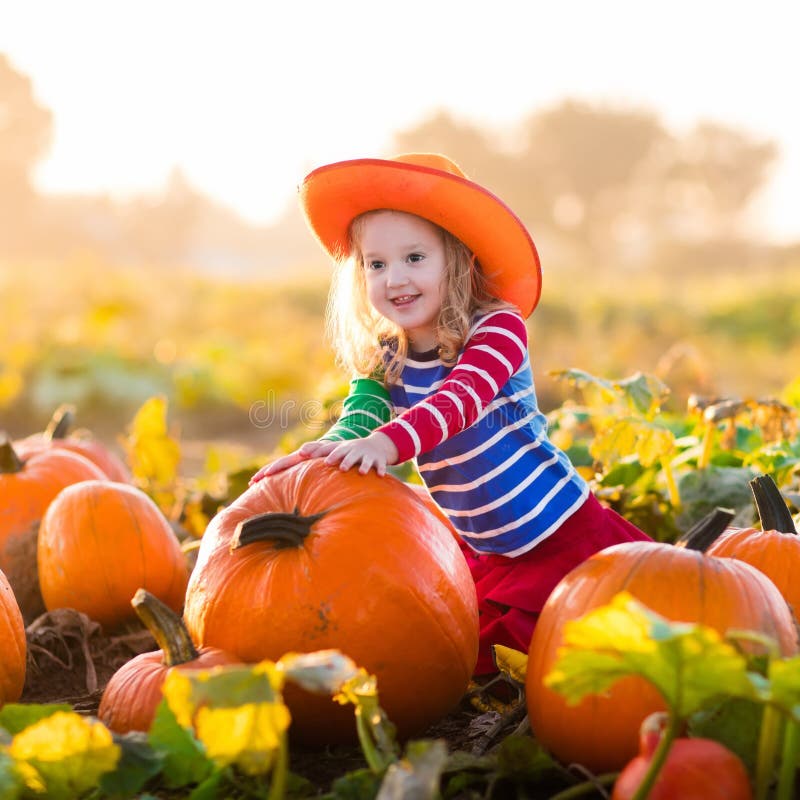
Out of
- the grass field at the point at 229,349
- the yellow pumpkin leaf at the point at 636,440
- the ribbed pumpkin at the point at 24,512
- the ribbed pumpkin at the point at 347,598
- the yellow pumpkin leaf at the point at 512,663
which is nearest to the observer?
the ribbed pumpkin at the point at 347,598

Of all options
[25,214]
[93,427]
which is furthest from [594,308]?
[25,214]

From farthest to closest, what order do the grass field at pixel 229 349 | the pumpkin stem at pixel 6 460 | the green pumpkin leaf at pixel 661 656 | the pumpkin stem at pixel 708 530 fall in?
the grass field at pixel 229 349, the pumpkin stem at pixel 6 460, the pumpkin stem at pixel 708 530, the green pumpkin leaf at pixel 661 656

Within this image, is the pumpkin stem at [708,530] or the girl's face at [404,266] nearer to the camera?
the pumpkin stem at [708,530]

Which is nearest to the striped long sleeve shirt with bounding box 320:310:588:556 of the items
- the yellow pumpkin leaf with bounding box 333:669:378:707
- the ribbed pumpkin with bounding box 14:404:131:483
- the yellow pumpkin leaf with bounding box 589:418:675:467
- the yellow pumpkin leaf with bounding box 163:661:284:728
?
the yellow pumpkin leaf with bounding box 589:418:675:467

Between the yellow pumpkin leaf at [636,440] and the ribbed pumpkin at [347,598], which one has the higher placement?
the yellow pumpkin leaf at [636,440]

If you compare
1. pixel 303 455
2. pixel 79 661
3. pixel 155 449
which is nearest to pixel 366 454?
pixel 303 455

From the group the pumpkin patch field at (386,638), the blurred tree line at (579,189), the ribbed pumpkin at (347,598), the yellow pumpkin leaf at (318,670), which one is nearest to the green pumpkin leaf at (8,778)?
the pumpkin patch field at (386,638)

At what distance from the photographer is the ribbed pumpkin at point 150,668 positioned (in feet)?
6.74

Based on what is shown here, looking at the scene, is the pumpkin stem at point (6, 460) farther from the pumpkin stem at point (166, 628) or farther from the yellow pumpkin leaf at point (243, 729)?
the yellow pumpkin leaf at point (243, 729)

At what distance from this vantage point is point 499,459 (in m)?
2.78

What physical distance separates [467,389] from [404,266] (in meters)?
0.40

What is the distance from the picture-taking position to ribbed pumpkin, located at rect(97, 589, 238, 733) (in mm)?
2055

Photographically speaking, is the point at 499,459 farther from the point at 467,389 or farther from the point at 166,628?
the point at 166,628

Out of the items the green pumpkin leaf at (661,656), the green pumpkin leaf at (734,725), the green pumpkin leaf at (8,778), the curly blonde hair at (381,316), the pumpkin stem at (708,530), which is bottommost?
the green pumpkin leaf at (8,778)
